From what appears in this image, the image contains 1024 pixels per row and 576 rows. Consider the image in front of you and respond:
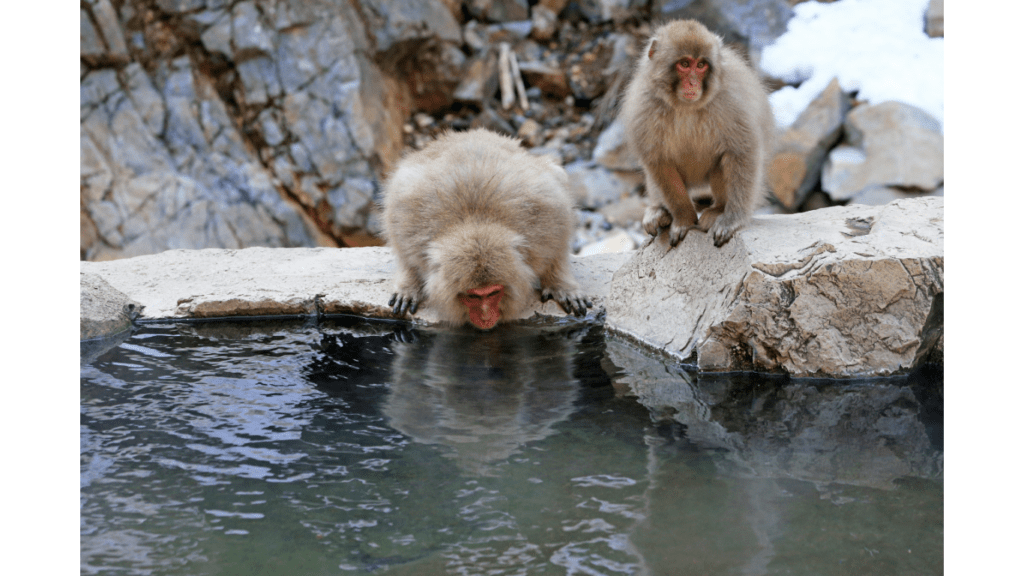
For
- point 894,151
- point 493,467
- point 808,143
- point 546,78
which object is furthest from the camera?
point 546,78

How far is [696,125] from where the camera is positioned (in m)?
3.29

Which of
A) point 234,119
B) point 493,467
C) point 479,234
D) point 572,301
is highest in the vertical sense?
point 234,119

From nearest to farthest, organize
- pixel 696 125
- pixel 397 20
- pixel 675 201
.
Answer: pixel 696 125
pixel 675 201
pixel 397 20

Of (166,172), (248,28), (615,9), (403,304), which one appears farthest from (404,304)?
(615,9)

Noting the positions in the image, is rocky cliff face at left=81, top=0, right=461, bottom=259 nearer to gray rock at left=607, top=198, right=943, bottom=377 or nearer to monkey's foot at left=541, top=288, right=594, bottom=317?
monkey's foot at left=541, top=288, right=594, bottom=317

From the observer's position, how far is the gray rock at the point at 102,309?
3465 millimetres

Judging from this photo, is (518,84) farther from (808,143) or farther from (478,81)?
(808,143)

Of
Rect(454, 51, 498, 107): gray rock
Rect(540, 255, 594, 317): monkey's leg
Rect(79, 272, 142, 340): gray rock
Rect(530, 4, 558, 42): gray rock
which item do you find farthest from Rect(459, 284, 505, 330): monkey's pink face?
Rect(530, 4, 558, 42): gray rock

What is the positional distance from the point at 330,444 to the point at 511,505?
0.69 meters

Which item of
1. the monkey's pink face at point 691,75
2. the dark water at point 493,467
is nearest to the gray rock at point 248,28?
the dark water at point 493,467

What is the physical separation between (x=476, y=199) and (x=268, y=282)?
3.98 feet

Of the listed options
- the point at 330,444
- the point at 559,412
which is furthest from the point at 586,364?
the point at 330,444

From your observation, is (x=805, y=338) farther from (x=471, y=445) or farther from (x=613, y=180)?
(x=613, y=180)

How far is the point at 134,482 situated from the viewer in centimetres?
213
